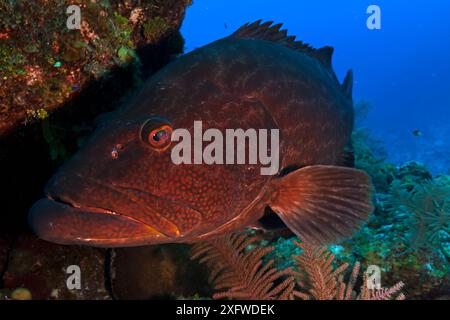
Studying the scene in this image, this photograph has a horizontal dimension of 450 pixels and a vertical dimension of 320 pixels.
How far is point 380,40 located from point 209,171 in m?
170

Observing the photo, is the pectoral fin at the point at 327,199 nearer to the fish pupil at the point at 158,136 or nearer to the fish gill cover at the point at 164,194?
the fish gill cover at the point at 164,194

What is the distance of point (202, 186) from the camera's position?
7.79ft

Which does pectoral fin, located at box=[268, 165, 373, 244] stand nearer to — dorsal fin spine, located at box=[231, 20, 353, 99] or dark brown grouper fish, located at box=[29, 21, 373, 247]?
dark brown grouper fish, located at box=[29, 21, 373, 247]

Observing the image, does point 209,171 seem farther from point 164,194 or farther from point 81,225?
point 81,225

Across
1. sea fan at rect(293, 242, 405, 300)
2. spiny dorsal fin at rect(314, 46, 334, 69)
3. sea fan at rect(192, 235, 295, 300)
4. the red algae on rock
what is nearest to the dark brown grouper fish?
sea fan at rect(293, 242, 405, 300)

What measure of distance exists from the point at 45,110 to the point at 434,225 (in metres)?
5.05

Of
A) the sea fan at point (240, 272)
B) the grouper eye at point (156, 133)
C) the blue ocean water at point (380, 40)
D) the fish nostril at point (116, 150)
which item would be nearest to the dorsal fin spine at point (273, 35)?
the grouper eye at point (156, 133)

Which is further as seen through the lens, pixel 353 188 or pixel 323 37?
pixel 323 37

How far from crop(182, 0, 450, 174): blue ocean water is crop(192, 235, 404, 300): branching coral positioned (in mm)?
42709

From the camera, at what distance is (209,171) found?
2.41m

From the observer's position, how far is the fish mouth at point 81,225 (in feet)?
6.43

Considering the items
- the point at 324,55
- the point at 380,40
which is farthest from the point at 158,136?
the point at 380,40

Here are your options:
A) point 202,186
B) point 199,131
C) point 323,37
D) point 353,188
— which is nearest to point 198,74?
point 199,131

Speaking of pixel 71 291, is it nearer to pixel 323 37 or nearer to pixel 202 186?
pixel 202 186
